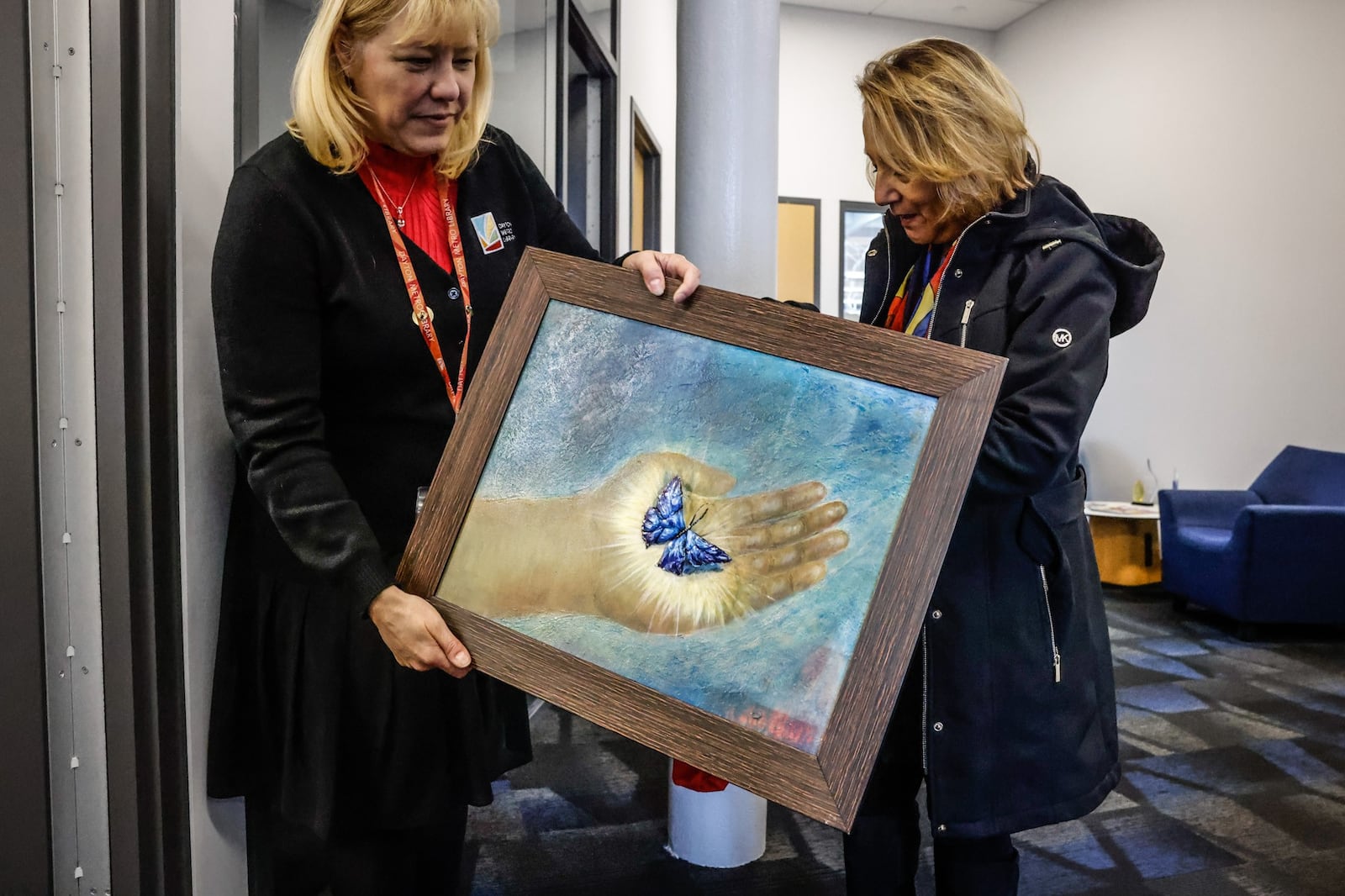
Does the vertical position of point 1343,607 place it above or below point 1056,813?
below

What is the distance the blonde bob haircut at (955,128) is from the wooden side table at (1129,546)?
4614 millimetres

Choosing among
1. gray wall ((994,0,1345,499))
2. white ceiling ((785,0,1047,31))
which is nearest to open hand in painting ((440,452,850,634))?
gray wall ((994,0,1345,499))

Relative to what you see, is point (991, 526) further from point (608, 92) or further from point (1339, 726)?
point (608, 92)

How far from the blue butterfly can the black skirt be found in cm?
35

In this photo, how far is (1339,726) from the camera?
122 inches

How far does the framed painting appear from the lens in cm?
86

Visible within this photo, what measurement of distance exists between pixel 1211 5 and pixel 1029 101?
1.70 metres

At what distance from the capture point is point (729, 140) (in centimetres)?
193

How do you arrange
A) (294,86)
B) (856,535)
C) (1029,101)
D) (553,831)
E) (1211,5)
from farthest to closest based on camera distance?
(1029,101) → (1211,5) → (553,831) → (294,86) → (856,535)

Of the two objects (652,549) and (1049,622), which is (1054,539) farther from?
(652,549)

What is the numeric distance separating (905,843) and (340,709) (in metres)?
0.86

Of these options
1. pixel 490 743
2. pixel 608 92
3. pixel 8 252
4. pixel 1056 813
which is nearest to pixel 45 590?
pixel 8 252

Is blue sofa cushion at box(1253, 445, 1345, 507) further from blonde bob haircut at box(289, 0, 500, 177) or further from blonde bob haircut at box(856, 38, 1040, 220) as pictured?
blonde bob haircut at box(289, 0, 500, 177)

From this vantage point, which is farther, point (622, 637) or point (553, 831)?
point (553, 831)
